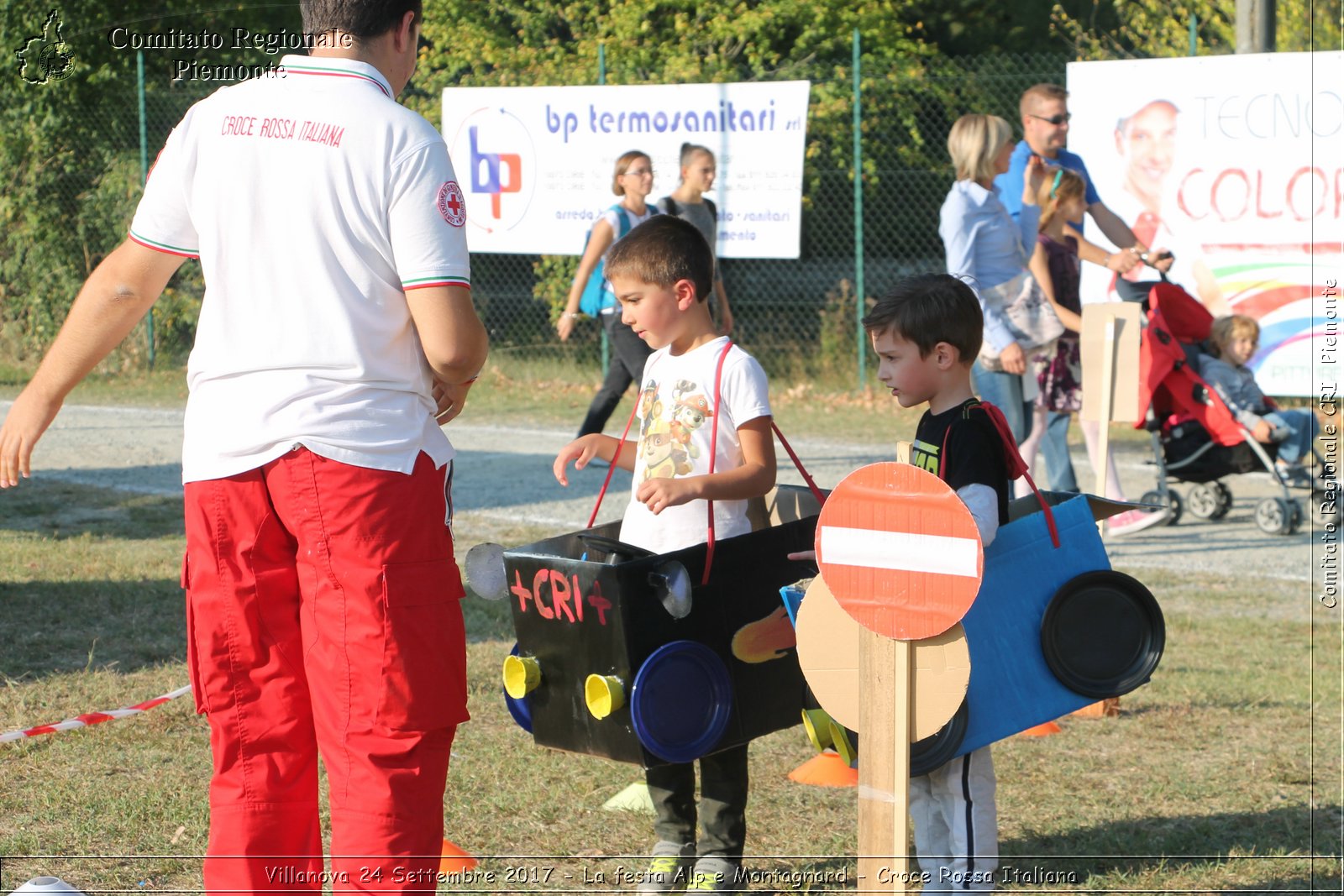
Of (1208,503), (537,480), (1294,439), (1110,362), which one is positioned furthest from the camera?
(537,480)

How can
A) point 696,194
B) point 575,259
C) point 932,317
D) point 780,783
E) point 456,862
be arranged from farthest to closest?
point 575,259 < point 696,194 < point 780,783 < point 456,862 < point 932,317

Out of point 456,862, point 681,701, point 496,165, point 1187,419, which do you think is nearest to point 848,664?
point 681,701

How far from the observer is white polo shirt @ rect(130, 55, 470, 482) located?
254 cm

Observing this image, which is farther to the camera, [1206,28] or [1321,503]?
[1206,28]

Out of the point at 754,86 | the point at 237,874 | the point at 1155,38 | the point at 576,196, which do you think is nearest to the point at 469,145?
the point at 576,196

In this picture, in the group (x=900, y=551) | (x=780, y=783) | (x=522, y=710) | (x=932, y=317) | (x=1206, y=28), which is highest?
(x=1206, y=28)

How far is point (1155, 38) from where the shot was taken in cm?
1922

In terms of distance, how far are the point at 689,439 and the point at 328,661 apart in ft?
4.12

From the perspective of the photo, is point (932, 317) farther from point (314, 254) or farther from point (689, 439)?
point (314, 254)

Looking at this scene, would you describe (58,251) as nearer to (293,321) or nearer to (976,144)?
(976,144)

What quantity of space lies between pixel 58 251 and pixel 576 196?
6607 millimetres

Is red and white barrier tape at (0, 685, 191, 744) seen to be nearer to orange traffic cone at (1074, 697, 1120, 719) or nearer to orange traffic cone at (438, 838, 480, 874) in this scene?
orange traffic cone at (438, 838, 480, 874)

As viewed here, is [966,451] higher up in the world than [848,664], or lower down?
higher up

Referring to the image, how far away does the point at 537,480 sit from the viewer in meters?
9.71
